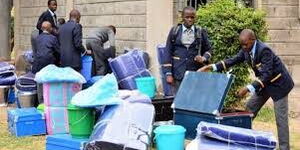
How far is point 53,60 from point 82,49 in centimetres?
57

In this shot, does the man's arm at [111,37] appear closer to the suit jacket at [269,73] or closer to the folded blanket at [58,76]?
the folded blanket at [58,76]

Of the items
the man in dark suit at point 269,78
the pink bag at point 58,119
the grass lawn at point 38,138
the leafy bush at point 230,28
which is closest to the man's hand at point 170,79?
the man in dark suit at point 269,78

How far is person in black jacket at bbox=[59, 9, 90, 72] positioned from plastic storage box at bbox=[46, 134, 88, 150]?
317 cm

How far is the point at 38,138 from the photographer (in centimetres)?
930

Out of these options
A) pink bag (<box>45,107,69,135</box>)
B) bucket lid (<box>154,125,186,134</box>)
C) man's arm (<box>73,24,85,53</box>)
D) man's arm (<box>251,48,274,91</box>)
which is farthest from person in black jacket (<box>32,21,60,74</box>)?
man's arm (<box>251,48,274,91</box>)

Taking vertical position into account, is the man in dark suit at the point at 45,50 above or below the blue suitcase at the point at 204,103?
above

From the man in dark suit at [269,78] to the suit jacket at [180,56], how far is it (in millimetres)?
1191

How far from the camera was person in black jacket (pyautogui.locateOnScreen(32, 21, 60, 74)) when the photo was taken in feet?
34.7

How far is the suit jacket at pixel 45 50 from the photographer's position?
10562mm

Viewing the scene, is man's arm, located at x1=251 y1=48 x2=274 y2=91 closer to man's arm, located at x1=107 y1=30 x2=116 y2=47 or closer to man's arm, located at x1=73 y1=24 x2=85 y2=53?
man's arm, located at x1=73 y1=24 x2=85 y2=53

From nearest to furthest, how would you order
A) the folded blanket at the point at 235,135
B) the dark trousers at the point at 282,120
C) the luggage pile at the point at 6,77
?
1. the folded blanket at the point at 235,135
2. the dark trousers at the point at 282,120
3. the luggage pile at the point at 6,77

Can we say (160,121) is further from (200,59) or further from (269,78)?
(269,78)

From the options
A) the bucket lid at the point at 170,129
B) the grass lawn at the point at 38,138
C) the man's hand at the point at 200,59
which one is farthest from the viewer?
the grass lawn at the point at 38,138

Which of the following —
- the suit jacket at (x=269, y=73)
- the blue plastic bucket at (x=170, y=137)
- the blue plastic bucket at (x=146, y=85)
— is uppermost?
the suit jacket at (x=269, y=73)
